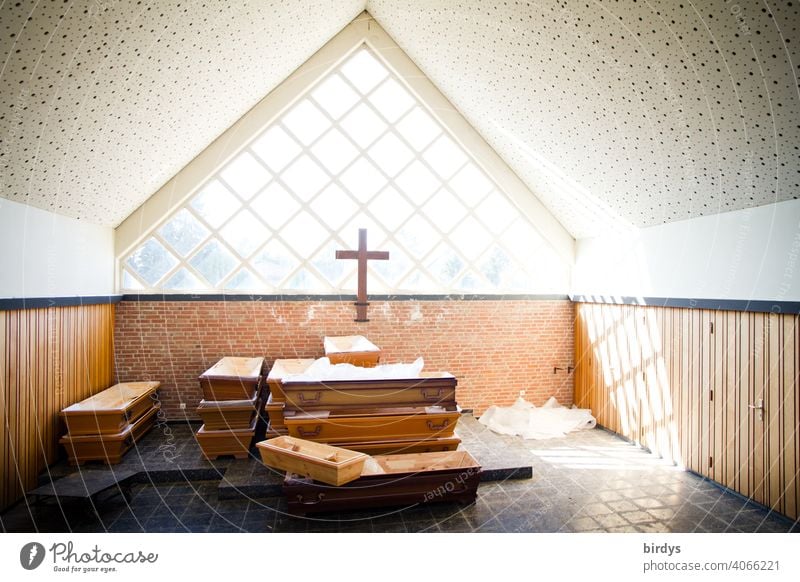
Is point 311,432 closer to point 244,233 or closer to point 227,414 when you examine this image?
point 227,414

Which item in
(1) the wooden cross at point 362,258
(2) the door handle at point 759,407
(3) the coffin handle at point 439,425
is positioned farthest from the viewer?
(1) the wooden cross at point 362,258

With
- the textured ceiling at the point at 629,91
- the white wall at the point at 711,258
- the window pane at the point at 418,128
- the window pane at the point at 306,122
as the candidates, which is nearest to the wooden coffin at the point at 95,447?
the window pane at the point at 306,122

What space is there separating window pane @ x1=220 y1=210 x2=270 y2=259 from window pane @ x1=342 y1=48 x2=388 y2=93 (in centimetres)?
244

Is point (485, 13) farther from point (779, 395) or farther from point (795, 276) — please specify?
point (779, 395)

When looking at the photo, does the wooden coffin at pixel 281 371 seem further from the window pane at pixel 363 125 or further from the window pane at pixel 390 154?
the window pane at pixel 363 125

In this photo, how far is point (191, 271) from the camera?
643 centimetres

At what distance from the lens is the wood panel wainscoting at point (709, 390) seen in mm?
4027

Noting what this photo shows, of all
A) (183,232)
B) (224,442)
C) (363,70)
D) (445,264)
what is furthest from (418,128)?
(224,442)

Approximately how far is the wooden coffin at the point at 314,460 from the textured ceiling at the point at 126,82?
3.08m

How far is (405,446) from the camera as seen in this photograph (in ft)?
15.3

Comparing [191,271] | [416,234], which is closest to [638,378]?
[416,234]

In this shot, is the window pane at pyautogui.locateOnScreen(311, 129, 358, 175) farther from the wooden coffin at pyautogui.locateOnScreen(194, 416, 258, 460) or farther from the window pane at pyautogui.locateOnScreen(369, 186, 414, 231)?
the wooden coffin at pyautogui.locateOnScreen(194, 416, 258, 460)

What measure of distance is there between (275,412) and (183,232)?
2.92 metres
